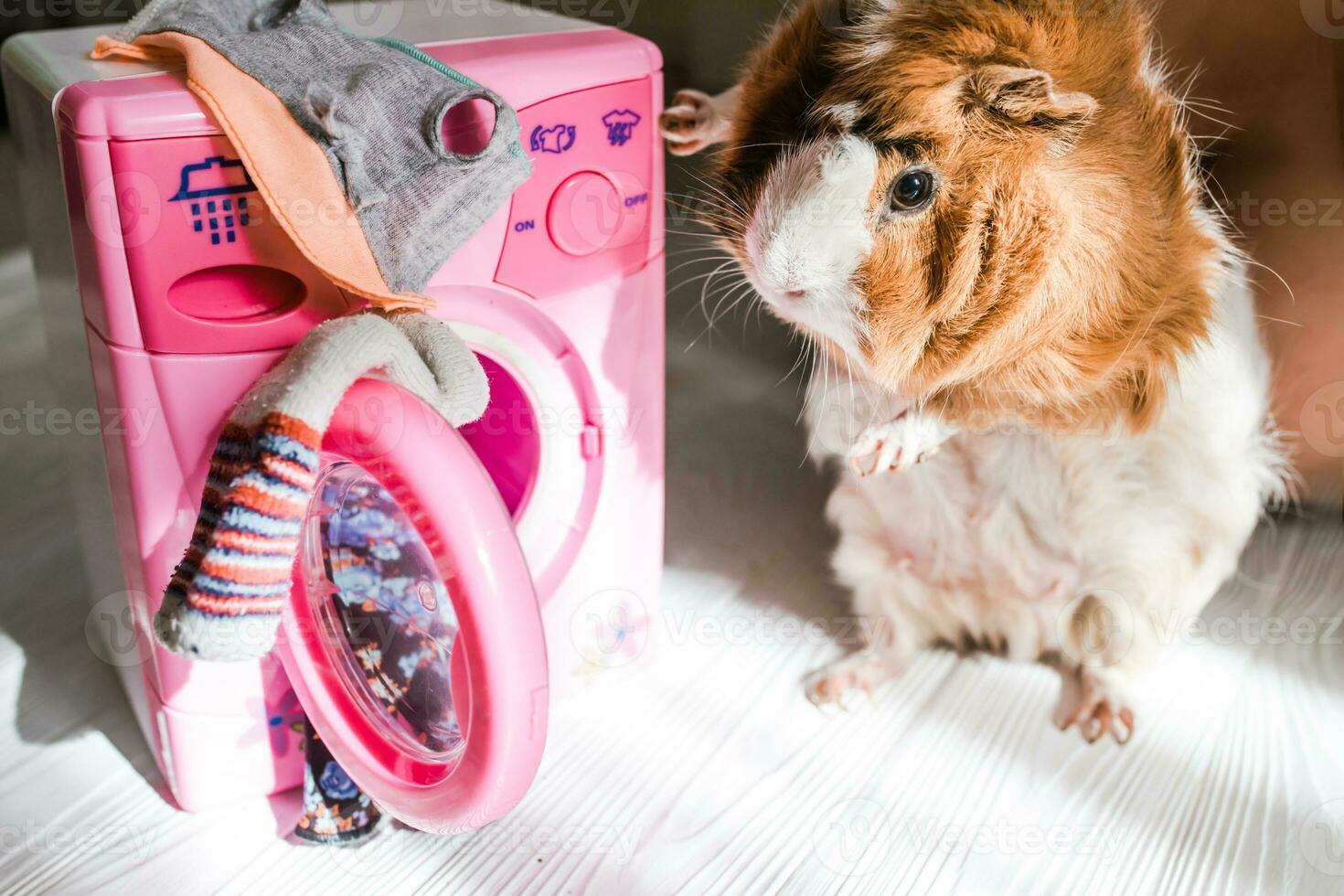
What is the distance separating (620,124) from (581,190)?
0.07m

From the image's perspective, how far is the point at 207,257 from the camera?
2.73 ft

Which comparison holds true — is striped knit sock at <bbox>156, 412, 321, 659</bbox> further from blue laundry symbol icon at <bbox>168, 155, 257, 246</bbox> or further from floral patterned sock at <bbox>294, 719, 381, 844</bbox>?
floral patterned sock at <bbox>294, 719, 381, 844</bbox>

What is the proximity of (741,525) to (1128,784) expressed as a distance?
1.93 feet

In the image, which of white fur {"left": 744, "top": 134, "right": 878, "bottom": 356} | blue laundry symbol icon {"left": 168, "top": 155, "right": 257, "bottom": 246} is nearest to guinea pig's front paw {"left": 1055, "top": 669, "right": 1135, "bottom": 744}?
white fur {"left": 744, "top": 134, "right": 878, "bottom": 356}

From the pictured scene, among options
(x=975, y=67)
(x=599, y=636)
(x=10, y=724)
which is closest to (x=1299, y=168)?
(x=975, y=67)

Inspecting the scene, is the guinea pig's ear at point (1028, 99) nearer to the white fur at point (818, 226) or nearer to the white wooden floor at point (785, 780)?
the white fur at point (818, 226)

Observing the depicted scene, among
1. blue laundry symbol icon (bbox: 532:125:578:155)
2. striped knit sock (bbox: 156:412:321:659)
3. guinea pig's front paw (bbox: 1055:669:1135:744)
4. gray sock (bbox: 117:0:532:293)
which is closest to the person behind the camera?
striped knit sock (bbox: 156:412:321:659)

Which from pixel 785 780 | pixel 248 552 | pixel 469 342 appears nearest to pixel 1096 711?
pixel 785 780

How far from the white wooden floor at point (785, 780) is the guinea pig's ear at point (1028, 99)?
2.12 ft

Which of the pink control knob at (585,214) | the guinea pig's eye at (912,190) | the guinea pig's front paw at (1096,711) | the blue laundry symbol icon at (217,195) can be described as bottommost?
the guinea pig's front paw at (1096,711)

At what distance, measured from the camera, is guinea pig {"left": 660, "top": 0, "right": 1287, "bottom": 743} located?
807mm

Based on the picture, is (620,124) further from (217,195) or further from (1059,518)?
(1059,518)

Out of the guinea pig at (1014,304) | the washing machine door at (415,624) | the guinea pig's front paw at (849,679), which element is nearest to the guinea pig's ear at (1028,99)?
the guinea pig at (1014,304)

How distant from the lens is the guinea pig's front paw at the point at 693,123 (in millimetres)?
1038
